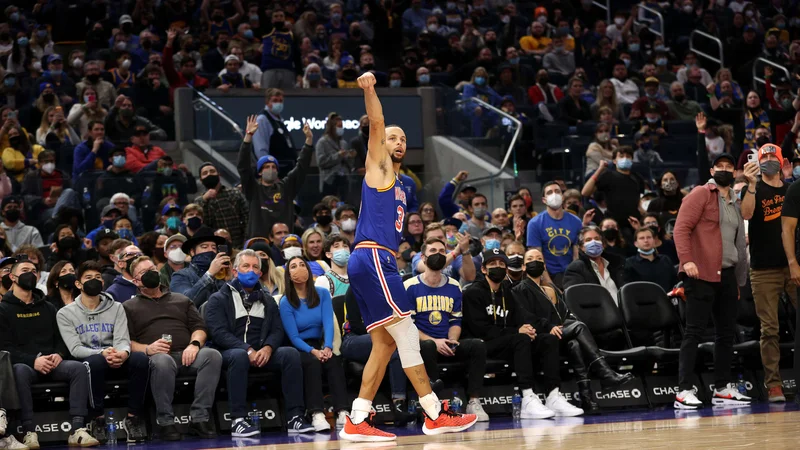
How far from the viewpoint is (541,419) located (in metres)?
9.92

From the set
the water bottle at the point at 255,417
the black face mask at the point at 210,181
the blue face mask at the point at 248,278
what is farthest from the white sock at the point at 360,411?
the black face mask at the point at 210,181

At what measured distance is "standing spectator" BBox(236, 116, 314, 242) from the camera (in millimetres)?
12648

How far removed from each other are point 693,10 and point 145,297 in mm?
17911

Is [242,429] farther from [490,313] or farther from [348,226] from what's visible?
[348,226]

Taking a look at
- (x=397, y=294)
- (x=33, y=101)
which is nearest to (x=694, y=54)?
(x=33, y=101)

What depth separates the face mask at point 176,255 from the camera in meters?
11.1

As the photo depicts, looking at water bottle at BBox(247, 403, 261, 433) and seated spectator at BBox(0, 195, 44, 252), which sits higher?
seated spectator at BBox(0, 195, 44, 252)

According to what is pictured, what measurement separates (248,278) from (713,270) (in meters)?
3.93

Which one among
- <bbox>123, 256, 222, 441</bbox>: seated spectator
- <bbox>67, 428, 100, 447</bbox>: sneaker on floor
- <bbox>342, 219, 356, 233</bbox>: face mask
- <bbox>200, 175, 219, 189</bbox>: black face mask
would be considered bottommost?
<bbox>67, 428, 100, 447</bbox>: sneaker on floor

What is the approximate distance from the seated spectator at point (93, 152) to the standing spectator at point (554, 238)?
5.46 meters

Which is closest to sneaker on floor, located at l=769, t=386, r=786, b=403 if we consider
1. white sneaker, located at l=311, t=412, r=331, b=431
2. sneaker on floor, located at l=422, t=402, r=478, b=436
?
sneaker on floor, located at l=422, t=402, r=478, b=436

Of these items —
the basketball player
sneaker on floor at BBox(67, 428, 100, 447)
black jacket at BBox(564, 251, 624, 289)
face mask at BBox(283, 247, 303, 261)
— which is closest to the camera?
the basketball player

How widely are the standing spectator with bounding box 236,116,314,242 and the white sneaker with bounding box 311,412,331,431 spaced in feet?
11.1

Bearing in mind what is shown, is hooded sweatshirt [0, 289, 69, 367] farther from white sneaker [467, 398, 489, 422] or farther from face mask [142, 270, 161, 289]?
white sneaker [467, 398, 489, 422]
